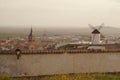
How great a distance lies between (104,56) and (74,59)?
155 centimetres

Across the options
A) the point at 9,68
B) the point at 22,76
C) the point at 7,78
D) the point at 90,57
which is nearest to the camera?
the point at 7,78

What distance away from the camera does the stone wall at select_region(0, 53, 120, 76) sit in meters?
15.7

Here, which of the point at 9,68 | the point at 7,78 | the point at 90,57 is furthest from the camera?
the point at 90,57

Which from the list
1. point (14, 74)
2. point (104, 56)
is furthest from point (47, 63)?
point (104, 56)

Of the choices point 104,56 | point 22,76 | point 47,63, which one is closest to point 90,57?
point 104,56

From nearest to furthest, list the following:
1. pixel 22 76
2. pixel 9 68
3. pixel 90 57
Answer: pixel 22 76 → pixel 9 68 → pixel 90 57

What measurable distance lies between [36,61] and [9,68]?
1.31 m

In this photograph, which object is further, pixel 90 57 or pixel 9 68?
pixel 90 57

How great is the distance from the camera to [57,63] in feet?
53.6

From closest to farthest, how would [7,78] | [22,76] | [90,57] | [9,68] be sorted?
[7,78], [22,76], [9,68], [90,57]

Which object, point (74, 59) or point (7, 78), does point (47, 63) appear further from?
point (7, 78)

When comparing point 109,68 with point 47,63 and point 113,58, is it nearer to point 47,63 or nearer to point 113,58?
point 113,58

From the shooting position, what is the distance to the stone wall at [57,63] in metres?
15.7

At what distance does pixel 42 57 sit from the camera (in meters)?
16.1
